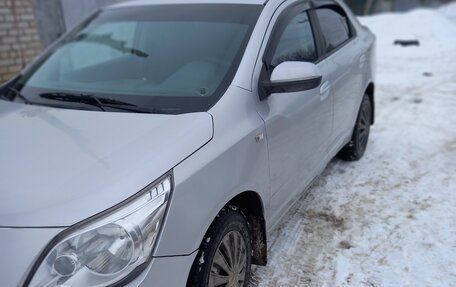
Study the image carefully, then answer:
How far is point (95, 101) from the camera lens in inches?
96.0

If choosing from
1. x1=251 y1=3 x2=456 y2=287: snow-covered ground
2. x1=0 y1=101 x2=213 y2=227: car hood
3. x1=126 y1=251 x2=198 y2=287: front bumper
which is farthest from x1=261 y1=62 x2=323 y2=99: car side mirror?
x1=251 y1=3 x2=456 y2=287: snow-covered ground

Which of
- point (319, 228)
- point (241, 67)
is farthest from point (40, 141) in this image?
point (319, 228)

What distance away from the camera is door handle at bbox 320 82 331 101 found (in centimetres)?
321

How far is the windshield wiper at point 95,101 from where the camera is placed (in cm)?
232

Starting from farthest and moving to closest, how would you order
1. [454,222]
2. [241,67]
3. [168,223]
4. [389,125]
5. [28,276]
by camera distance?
[389,125] → [454,222] → [241,67] → [168,223] → [28,276]

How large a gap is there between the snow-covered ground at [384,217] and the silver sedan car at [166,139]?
15.1 inches

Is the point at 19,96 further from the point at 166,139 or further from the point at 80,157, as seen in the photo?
the point at 166,139

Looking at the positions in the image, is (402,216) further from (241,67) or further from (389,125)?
(389,125)

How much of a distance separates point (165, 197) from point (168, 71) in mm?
1151

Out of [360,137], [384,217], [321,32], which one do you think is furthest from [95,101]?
[360,137]

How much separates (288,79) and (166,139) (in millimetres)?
841

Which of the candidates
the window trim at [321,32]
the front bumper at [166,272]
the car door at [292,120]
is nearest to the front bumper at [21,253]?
the front bumper at [166,272]

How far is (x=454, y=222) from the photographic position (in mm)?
3326

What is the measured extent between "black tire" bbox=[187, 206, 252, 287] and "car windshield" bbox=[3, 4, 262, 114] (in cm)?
56
